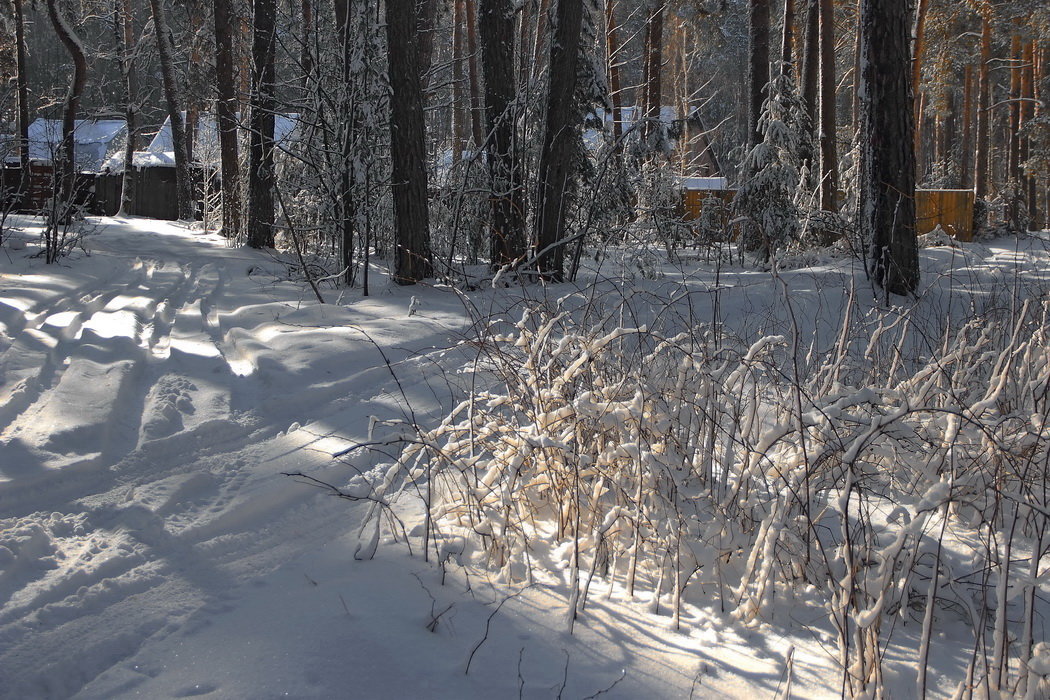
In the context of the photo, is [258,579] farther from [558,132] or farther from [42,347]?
[558,132]

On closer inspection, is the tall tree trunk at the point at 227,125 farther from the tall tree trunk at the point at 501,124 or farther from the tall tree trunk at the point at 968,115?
the tall tree trunk at the point at 968,115

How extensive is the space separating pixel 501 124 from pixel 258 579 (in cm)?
825

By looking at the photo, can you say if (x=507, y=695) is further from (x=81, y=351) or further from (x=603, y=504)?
(x=81, y=351)

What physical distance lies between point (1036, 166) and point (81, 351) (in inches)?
1149

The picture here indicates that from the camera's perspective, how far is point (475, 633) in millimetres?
2604

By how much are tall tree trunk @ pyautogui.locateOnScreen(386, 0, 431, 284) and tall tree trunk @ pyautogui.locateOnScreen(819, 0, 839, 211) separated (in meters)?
8.78

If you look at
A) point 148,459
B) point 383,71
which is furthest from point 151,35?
point 148,459

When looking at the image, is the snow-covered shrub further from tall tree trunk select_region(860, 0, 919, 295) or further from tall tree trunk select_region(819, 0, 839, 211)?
tall tree trunk select_region(819, 0, 839, 211)

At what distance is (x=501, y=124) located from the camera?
10.2 metres

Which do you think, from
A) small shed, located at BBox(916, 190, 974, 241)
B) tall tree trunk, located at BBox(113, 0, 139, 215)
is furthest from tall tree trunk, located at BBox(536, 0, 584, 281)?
tall tree trunk, located at BBox(113, 0, 139, 215)

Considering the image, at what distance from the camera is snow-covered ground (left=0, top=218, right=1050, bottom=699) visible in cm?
236

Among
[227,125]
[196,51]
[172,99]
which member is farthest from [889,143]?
[196,51]

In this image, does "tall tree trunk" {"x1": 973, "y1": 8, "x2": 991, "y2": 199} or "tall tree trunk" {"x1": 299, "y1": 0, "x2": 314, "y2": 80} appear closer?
"tall tree trunk" {"x1": 299, "y1": 0, "x2": 314, "y2": 80}

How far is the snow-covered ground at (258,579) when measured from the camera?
2.36 metres
